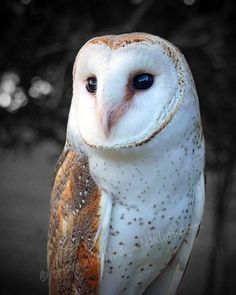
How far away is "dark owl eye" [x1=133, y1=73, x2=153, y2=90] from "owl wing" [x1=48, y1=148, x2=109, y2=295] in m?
0.18

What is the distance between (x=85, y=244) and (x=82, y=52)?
344 mm

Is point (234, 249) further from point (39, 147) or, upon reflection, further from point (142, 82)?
point (142, 82)

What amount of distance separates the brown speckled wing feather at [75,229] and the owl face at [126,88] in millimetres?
107

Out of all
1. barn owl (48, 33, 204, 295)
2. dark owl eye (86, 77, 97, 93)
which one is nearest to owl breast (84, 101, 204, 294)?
barn owl (48, 33, 204, 295)

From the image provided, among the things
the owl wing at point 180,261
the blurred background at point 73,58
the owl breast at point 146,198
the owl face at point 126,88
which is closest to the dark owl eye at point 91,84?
the owl face at point 126,88

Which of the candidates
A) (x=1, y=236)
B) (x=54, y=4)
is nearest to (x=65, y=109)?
(x=54, y=4)

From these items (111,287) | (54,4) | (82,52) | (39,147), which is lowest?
(111,287)

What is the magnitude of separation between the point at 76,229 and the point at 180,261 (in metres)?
0.24

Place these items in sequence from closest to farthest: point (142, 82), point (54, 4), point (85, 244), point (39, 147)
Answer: point (142, 82), point (85, 244), point (54, 4), point (39, 147)

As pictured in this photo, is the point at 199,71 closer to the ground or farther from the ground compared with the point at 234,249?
farther from the ground

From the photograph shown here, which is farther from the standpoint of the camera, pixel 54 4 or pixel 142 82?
pixel 54 4

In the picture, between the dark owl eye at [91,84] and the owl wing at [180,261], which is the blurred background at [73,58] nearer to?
the owl wing at [180,261]

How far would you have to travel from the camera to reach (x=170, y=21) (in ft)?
6.23

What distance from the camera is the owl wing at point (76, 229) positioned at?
2.85 ft
